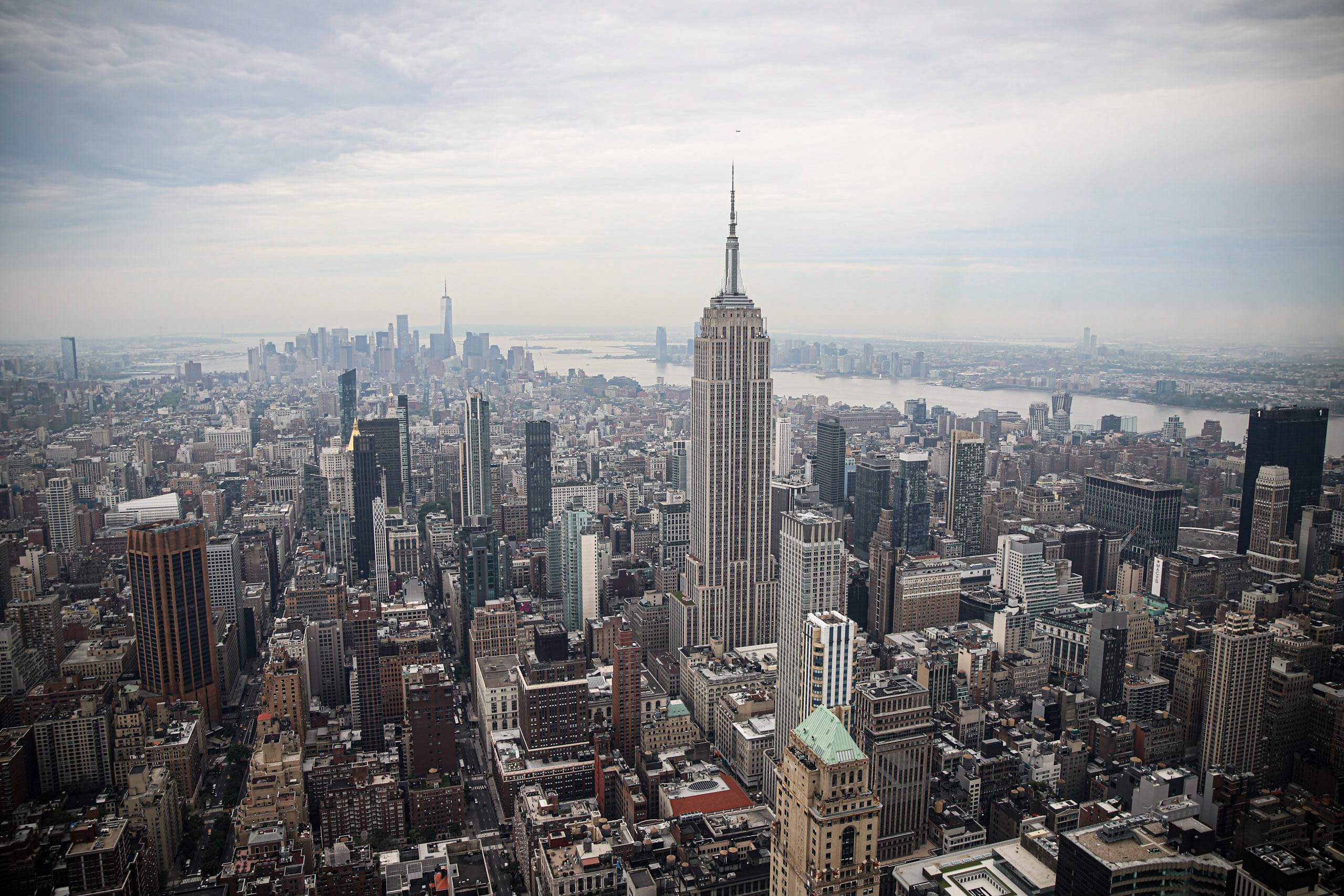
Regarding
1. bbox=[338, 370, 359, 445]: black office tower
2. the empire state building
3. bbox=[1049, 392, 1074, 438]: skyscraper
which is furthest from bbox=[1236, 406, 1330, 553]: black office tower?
bbox=[338, 370, 359, 445]: black office tower

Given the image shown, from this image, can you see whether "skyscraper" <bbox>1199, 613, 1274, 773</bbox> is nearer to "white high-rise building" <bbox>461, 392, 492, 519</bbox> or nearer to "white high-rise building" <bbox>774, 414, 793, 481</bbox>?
"white high-rise building" <bbox>774, 414, 793, 481</bbox>

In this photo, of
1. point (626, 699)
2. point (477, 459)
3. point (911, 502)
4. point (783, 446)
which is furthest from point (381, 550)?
point (911, 502)

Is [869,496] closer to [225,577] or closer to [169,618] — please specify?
[225,577]

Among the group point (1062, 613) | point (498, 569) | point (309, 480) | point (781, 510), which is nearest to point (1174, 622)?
point (1062, 613)

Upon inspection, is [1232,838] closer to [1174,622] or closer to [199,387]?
[1174,622]


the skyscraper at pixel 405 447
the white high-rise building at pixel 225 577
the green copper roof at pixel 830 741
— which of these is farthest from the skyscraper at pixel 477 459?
the green copper roof at pixel 830 741

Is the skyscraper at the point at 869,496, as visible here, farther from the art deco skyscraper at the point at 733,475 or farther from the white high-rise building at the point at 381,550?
the white high-rise building at the point at 381,550
